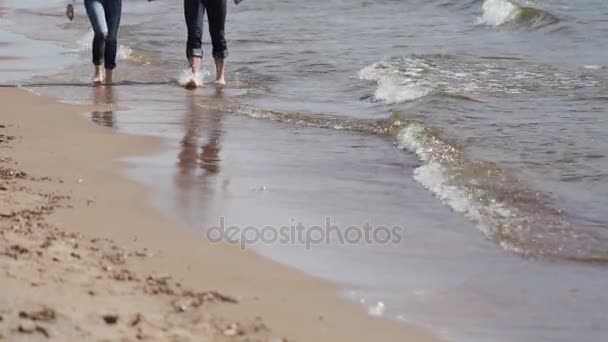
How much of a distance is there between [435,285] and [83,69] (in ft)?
24.6

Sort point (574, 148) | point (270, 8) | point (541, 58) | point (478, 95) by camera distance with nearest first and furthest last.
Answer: point (574, 148), point (478, 95), point (541, 58), point (270, 8)

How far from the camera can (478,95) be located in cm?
936

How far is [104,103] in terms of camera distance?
8.82m

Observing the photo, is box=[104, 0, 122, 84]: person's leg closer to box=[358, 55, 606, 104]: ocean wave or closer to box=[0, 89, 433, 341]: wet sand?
box=[358, 55, 606, 104]: ocean wave

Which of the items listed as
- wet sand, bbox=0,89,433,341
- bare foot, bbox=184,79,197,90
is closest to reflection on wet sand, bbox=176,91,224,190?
wet sand, bbox=0,89,433,341

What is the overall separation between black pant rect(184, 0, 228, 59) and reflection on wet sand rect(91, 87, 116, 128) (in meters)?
0.82

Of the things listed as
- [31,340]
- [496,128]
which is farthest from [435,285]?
[496,128]

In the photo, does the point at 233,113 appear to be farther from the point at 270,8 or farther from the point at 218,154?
the point at 270,8

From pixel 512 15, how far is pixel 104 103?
8717mm

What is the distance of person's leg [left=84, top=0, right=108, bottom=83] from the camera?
9.63 m

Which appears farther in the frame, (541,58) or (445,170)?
(541,58)

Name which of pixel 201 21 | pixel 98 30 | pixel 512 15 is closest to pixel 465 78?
pixel 201 21

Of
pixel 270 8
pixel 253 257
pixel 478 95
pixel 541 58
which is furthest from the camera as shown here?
pixel 270 8

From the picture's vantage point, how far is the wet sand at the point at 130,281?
136 inches
